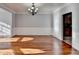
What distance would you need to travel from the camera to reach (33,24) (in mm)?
14578

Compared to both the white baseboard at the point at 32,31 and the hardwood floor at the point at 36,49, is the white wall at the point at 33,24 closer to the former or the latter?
the white baseboard at the point at 32,31

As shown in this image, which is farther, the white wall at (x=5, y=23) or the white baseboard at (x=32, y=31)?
the white baseboard at (x=32, y=31)

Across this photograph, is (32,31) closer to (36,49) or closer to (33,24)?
(33,24)

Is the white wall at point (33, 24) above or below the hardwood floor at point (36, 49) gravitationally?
above

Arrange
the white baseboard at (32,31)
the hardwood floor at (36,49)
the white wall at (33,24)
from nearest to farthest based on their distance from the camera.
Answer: the hardwood floor at (36,49) → the white wall at (33,24) → the white baseboard at (32,31)

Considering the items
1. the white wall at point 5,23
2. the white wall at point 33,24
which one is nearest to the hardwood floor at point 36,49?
the white wall at point 5,23

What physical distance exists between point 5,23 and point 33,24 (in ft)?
9.07

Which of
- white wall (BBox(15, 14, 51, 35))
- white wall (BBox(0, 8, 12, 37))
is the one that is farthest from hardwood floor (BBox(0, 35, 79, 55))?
white wall (BBox(15, 14, 51, 35))

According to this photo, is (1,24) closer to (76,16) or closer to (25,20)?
(25,20)

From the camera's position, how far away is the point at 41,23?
14.6m

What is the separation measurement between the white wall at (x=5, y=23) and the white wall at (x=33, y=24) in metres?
1.54

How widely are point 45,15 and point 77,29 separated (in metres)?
8.41

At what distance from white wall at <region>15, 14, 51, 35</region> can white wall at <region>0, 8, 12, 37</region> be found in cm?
154

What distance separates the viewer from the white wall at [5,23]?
506 inches
